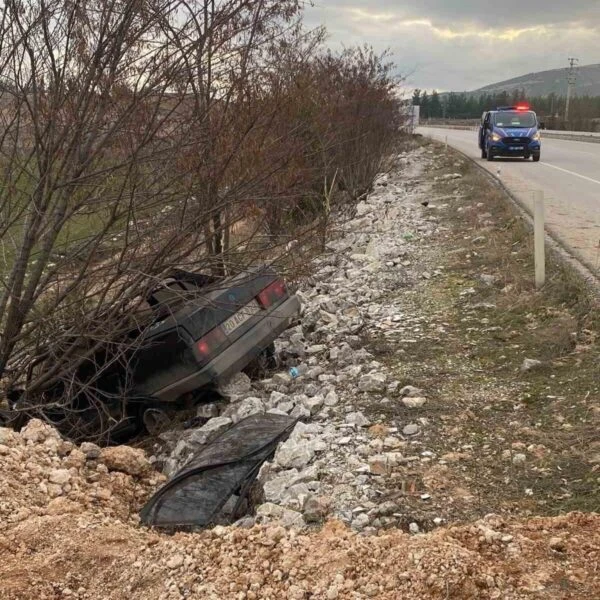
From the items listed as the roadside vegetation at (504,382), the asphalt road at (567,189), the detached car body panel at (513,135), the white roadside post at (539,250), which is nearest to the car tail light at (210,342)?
the roadside vegetation at (504,382)

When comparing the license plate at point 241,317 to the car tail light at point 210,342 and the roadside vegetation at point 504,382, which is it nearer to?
the car tail light at point 210,342

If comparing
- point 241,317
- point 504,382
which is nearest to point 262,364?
point 241,317

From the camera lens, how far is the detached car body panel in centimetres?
2223

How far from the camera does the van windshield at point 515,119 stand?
22.6 meters

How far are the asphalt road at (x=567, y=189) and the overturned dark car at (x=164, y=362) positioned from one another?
4312 mm

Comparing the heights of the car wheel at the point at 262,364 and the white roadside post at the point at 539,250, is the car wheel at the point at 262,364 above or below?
below

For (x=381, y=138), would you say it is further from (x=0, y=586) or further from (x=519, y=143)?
(x=0, y=586)

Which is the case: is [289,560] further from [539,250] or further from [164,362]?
[539,250]

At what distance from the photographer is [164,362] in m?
5.30

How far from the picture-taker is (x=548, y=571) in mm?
2648

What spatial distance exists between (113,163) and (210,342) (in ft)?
5.25

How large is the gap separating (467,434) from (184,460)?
2056 millimetres

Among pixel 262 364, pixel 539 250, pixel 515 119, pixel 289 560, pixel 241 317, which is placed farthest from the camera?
pixel 515 119

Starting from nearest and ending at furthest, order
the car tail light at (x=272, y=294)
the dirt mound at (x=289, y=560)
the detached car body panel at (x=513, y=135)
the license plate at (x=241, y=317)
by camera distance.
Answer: the dirt mound at (x=289, y=560)
the license plate at (x=241, y=317)
the car tail light at (x=272, y=294)
the detached car body panel at (x=513, y=135)
